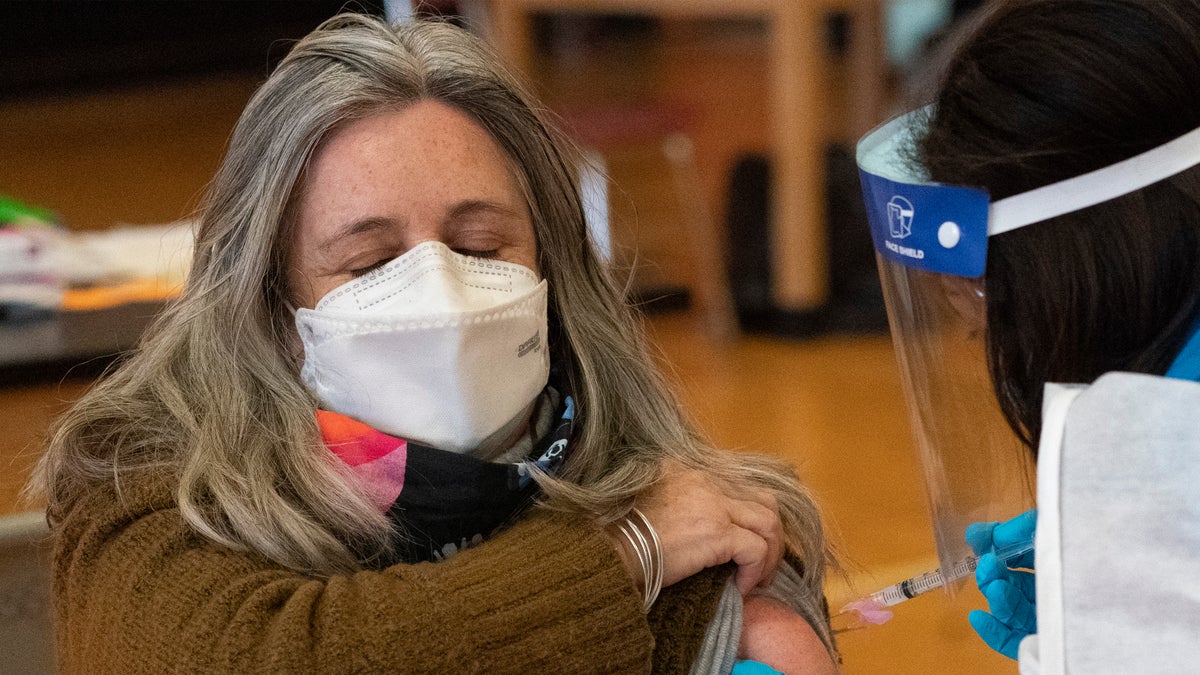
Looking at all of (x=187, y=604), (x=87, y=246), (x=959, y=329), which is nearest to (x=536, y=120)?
(x=959, y=329)

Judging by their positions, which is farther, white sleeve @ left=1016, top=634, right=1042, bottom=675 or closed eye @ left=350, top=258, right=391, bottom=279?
closed eye @ left=350, top=258, right=391, bottom=279

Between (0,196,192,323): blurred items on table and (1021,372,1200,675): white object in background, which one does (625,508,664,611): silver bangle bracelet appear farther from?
(0,196,192,323): blurred items on table

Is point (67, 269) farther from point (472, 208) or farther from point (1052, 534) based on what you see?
point (1052, 534)

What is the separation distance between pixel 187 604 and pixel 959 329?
69cm

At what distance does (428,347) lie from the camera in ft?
3.52

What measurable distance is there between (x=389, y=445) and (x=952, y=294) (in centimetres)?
50

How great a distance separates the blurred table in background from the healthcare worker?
215cm

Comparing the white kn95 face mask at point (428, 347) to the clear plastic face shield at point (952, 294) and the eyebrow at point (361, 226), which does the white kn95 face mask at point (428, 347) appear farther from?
the clear plastic face shield at point (952, 294)

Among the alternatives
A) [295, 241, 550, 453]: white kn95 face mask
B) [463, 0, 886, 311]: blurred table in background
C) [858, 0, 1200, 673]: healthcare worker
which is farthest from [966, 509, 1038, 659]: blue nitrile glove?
[463, 0, 886, 311]: blurred table in background

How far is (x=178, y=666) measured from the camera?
963 millimetres

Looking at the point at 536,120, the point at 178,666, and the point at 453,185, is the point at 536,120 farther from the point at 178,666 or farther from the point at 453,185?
the point at 178,666

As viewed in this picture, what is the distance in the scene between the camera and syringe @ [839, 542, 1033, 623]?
1269mm

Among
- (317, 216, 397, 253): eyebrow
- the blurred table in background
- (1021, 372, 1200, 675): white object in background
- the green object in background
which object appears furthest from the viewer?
the blurred table in background

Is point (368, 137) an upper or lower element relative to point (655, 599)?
upper
